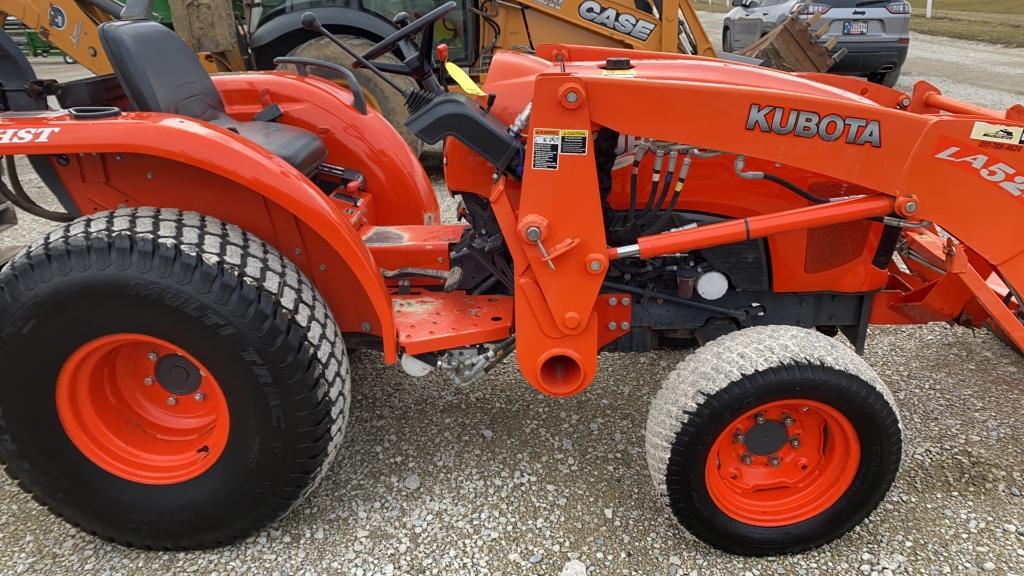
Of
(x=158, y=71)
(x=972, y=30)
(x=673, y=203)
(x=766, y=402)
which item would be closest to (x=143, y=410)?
(x=158, y=71)

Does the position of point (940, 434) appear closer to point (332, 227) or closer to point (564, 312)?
point (564, 312)

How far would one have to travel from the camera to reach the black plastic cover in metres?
1.89

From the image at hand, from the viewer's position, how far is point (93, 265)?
1.68 m

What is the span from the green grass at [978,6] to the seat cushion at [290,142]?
23866 millimetres

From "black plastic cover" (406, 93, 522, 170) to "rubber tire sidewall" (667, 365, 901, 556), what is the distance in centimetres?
86

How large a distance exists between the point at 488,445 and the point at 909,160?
5.15 ft

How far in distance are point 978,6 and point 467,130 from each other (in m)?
27.8

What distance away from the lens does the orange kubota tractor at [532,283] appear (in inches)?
68.1

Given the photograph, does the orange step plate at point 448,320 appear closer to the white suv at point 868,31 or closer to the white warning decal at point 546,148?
the white warning decal at point 546,148

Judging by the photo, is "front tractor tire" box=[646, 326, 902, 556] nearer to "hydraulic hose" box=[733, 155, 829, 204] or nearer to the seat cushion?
"hydraulic hose" box=[733, 155, 829, 204]

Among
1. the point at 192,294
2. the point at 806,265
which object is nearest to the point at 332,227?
the point at 192,294

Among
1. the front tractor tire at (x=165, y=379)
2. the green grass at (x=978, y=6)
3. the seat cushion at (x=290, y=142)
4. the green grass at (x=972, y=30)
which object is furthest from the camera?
the green grass at (x=978, y=6)

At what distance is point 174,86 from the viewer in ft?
7.98

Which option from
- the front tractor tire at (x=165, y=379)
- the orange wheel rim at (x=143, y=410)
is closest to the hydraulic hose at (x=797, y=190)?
the front tractor tire at (x=165, y=379)
